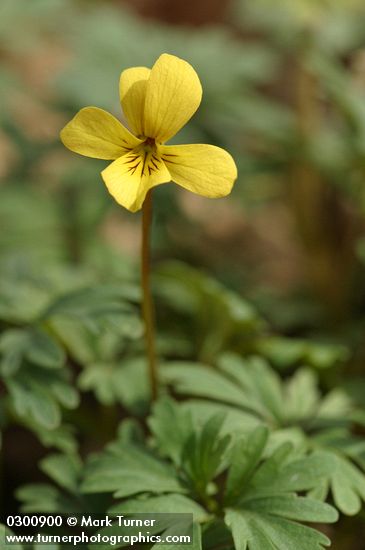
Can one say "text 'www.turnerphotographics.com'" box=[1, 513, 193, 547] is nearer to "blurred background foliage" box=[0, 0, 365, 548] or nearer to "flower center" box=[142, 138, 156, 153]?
"blurred background foliage" box=[0, 0, 365, 548]

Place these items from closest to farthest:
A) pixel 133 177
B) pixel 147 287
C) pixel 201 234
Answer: pixel 133 177
pixel 147 287
pixel 201 234

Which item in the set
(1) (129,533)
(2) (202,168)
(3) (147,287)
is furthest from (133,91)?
(1) (129,533)

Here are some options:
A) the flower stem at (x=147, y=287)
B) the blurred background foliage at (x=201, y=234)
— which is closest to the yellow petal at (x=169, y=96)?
the flower stem at (x=147, y=287)

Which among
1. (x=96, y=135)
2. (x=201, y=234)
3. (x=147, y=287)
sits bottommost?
(x=147, y=287)

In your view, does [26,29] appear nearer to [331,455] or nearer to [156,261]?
[156,261]

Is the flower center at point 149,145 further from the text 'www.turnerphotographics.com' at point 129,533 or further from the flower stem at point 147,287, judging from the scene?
the text 'www.turnerphotographics.com' at point 129,533

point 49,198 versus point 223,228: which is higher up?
point 223,228

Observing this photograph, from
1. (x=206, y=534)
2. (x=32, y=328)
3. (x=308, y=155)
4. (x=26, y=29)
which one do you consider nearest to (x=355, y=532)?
(x=206, y=534)

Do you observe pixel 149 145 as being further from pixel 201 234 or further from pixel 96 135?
pixel 201 234
